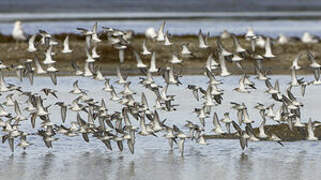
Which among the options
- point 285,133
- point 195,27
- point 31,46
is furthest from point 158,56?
point 195,27

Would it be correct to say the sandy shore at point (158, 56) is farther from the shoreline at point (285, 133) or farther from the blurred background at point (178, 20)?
the shoreline at point (285, 133)

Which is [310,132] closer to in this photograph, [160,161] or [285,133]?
[285,133]

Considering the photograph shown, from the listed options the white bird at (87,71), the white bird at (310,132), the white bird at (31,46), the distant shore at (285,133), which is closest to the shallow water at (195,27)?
the white bird at (87,71)

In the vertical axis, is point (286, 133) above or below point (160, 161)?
above

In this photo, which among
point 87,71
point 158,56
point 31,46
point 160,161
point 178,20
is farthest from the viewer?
point 178,20

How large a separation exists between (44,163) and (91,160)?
4.18ft

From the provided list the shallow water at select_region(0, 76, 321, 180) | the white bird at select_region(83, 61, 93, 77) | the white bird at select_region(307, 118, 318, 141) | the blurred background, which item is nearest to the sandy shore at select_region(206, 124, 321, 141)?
the shallow water at select_region(0, 76, 321, 180)

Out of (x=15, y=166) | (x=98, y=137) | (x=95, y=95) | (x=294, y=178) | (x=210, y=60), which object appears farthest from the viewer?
(x=95, y=95)

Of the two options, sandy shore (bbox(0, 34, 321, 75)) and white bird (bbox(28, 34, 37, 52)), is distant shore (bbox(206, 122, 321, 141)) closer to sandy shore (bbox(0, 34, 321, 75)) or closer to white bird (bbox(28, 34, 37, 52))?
white bird (bbox(28, 34, 37, 52))

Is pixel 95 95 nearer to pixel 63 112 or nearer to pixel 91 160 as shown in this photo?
pixel 63 112

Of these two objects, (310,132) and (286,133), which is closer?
(310,132)

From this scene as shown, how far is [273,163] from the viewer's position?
88.1 ft

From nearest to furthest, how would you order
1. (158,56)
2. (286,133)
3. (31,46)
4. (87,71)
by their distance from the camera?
1. (286,133)
2. (31,46)
3. (87,71)
4. (158,56)

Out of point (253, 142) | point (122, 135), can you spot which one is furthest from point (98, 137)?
point (253, 142)
